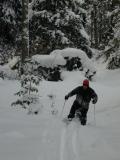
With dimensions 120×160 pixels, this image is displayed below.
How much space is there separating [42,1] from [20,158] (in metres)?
16.3

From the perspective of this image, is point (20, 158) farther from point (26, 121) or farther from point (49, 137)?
point (26, 121)

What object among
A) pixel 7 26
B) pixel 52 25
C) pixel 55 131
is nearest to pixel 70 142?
pixel 55 131

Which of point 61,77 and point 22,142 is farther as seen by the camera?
point 61,77

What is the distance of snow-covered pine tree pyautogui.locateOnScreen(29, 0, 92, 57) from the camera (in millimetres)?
22984

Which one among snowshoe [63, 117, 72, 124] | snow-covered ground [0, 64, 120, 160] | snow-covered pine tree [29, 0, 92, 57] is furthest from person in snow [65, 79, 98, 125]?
snow-covered pine tree [29, 0, 92, 57]

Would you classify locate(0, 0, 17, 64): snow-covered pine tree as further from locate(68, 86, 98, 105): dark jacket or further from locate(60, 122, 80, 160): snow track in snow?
locate(60, 122, 80, 160): snow track in snow

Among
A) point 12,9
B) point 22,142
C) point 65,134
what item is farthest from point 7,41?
point 22,142

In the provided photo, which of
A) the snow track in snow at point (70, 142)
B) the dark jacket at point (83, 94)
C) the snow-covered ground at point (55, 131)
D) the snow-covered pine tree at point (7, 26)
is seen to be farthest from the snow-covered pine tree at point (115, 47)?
the snow track in snow at point (70, 142)

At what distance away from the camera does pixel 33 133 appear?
10.6 metres

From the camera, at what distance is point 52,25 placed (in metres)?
23.3

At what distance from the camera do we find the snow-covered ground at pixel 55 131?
870 cm

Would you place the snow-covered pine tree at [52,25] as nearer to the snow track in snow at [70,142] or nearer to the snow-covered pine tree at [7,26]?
the snow-covered pine tree at [7,26]

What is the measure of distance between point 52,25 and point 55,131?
13.0 meters

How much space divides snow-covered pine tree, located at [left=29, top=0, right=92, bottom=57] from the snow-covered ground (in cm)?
521
